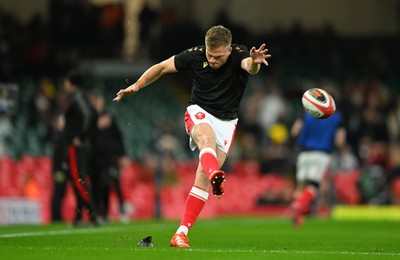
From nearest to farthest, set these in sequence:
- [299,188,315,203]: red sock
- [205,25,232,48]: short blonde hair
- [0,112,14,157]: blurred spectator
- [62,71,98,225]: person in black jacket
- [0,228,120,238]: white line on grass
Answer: [205,25,232,48]: short blonde hair → [0,228,120,238]: white line on grass → [62,71,98,225]: person in black jacket → [299,188,315,203]: red sock → [0,112,14,157]: blurred spectator

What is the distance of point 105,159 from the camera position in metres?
19.1

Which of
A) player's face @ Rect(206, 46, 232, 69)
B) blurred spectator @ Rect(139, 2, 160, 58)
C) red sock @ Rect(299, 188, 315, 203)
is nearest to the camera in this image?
player's face @ Rect(206, 46, 232, 69)

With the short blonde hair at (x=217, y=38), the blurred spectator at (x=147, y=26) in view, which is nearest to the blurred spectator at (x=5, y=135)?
the blurred spectator at (x=147, y=26)

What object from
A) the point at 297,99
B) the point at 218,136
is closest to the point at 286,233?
the point at 218,136

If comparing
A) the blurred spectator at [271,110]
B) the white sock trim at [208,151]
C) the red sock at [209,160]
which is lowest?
the red sock at [209,160]

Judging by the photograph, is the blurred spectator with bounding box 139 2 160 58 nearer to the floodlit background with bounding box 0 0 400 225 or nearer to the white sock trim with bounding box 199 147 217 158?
the floodlit background with bounding box 0 0 400 225

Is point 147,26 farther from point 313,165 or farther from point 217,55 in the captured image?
point 217,55

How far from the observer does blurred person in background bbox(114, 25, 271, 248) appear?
10789mm

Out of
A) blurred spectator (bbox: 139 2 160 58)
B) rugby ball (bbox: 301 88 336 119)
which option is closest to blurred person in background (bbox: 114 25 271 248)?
rugby ball (bbox: 301 88 336 119)

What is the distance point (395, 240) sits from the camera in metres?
13.9

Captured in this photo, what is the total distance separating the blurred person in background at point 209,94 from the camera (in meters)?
10.8

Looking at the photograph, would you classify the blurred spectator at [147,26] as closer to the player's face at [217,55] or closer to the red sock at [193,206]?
the player's face at [217,55]

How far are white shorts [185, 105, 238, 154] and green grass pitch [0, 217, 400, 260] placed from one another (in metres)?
1.12

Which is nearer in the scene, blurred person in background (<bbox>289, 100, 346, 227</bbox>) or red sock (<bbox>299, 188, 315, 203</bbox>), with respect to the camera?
red sock (<bbox>299, 188, 315, 203</bbox>)
